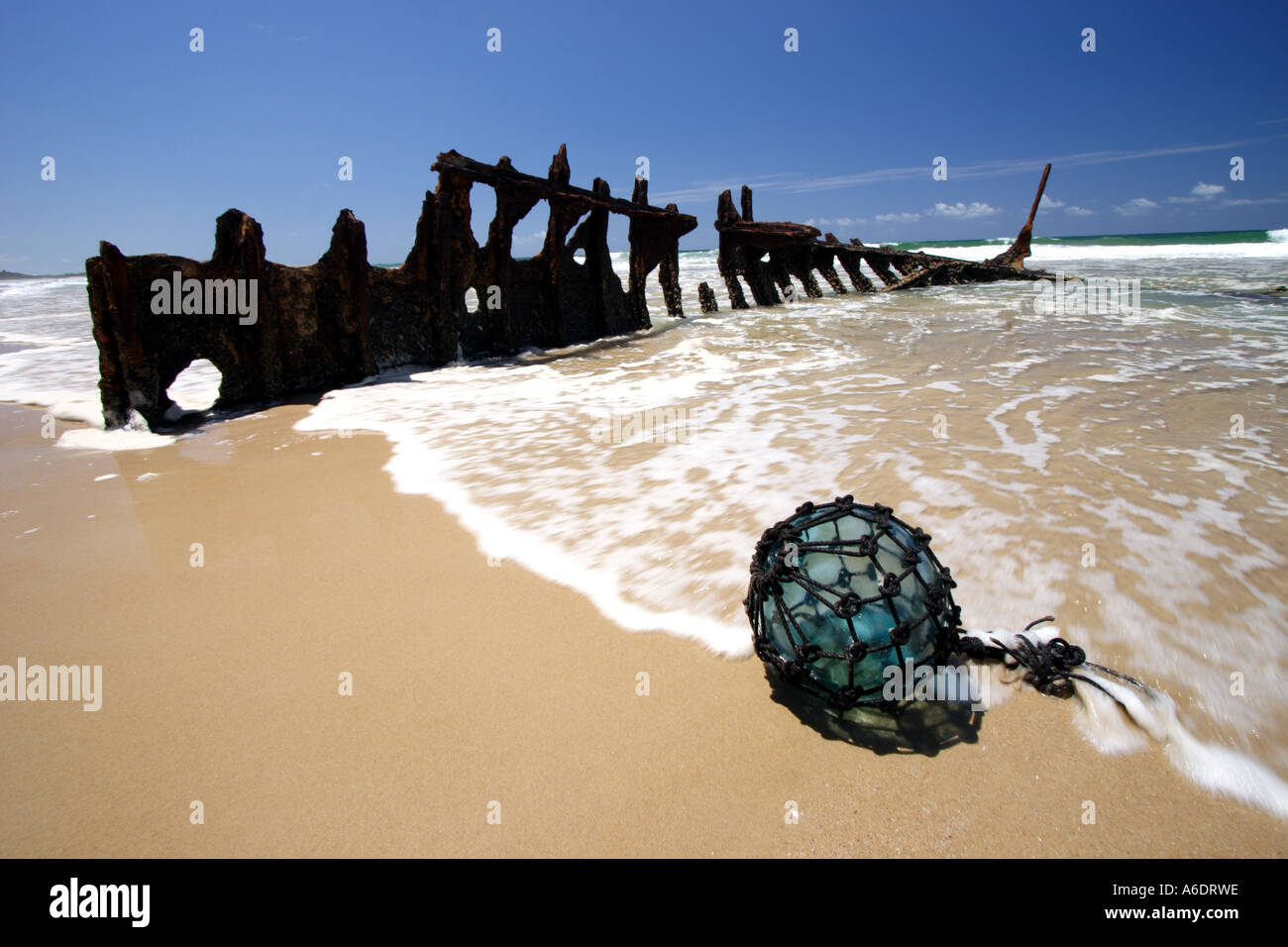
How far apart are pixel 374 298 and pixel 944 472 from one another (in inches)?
240

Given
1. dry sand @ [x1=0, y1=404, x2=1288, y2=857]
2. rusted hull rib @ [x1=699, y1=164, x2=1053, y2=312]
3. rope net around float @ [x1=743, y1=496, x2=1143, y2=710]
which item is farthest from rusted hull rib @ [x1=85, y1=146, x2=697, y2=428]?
rope net around float @ [x1=743, y1=496, x2=1143, y2=710]

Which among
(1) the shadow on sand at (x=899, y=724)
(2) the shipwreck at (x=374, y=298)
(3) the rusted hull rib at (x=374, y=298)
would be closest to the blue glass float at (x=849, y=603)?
(1) the shadow on sand at (x=899, y=724)

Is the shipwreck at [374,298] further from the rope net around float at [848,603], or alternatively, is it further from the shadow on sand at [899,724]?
the shadow on sand at [899,724]

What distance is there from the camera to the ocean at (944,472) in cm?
223

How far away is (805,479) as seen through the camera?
3.65 metres

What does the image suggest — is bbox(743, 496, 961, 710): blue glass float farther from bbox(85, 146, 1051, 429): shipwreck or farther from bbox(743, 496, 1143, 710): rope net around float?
bbox(85, 146, 1051, 429): shipwreck

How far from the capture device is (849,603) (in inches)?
64.5

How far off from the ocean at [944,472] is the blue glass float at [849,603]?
19.5 inches

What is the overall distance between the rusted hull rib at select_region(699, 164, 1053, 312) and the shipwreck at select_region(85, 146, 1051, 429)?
5.48 ft

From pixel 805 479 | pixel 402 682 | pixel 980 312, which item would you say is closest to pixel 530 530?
pixel 402 682

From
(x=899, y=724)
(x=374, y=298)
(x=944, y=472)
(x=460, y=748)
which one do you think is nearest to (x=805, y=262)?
(x=374, y=298)

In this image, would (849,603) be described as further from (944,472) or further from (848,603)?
(944,472)

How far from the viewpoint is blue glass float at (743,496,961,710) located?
66.1 inches
